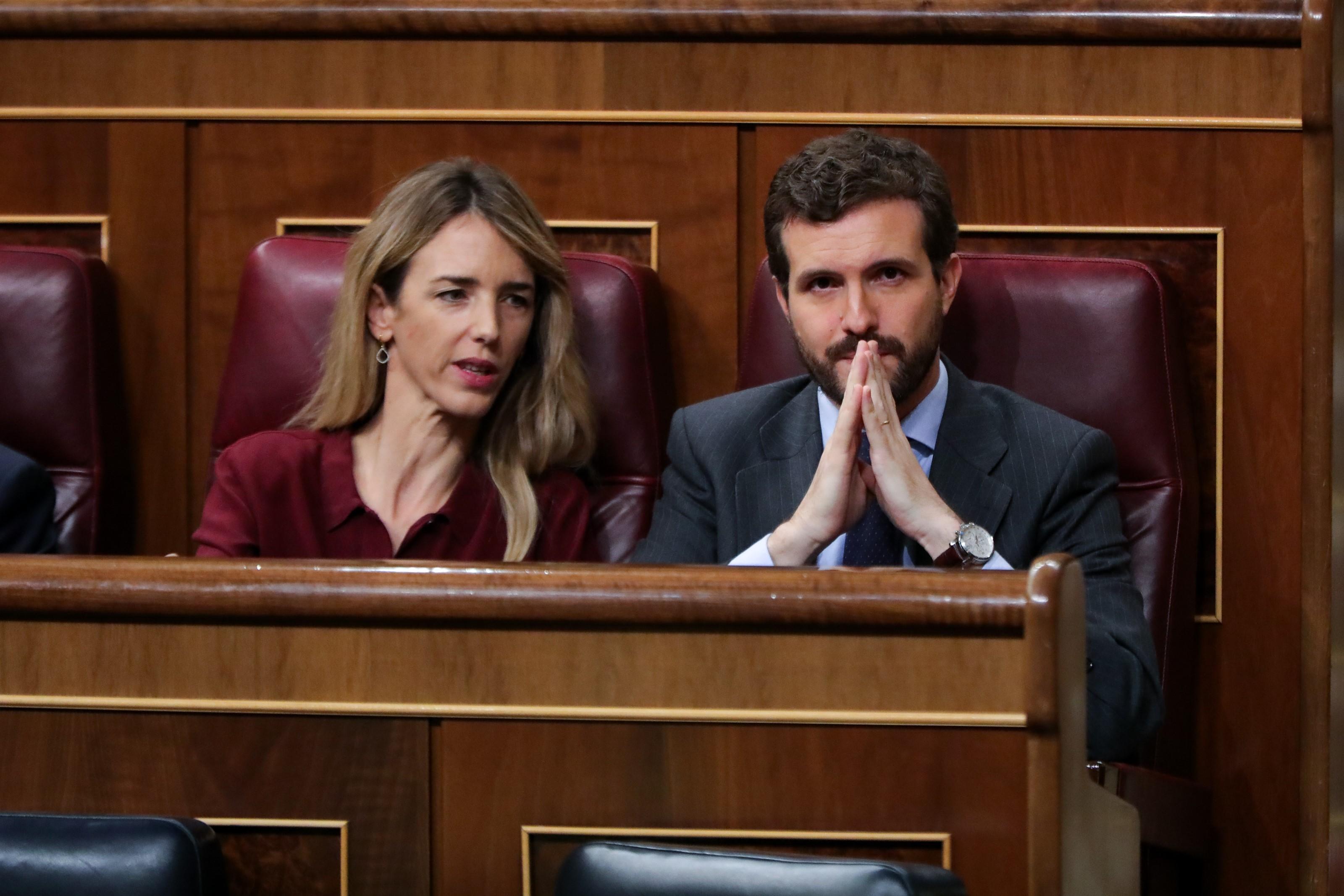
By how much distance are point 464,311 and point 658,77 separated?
0.23 m

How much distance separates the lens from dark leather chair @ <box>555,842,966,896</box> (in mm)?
587

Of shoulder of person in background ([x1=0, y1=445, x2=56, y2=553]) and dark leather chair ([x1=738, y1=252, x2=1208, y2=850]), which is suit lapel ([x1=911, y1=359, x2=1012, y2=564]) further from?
shoulder of person in background ([x1=0, y1=445, x2=56, y2=553])

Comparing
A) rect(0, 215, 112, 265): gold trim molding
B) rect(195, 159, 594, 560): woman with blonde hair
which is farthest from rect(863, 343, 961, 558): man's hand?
rect(0, 215, 112, 265): gold trim molding

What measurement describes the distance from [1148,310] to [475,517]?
0.47 meters

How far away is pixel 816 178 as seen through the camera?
3.33 feet

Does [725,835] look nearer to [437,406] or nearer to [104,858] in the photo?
[104,858]

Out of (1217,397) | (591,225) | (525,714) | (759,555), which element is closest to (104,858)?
(525,714)

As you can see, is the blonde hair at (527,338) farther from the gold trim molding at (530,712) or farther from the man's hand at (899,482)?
the gold trim molding at (530,712)

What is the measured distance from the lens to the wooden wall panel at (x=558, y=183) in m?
1.17

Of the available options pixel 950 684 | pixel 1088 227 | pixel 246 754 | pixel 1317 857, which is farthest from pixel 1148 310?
pixel 246 754

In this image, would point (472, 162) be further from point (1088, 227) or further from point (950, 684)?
point (950, 684)

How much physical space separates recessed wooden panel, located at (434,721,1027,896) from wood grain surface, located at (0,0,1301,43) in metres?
0.65

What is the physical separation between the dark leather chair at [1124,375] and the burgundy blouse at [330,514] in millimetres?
293

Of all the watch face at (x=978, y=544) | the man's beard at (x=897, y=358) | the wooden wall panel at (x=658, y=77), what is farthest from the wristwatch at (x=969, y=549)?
the wooden wall panel at (x=658, y=77)
